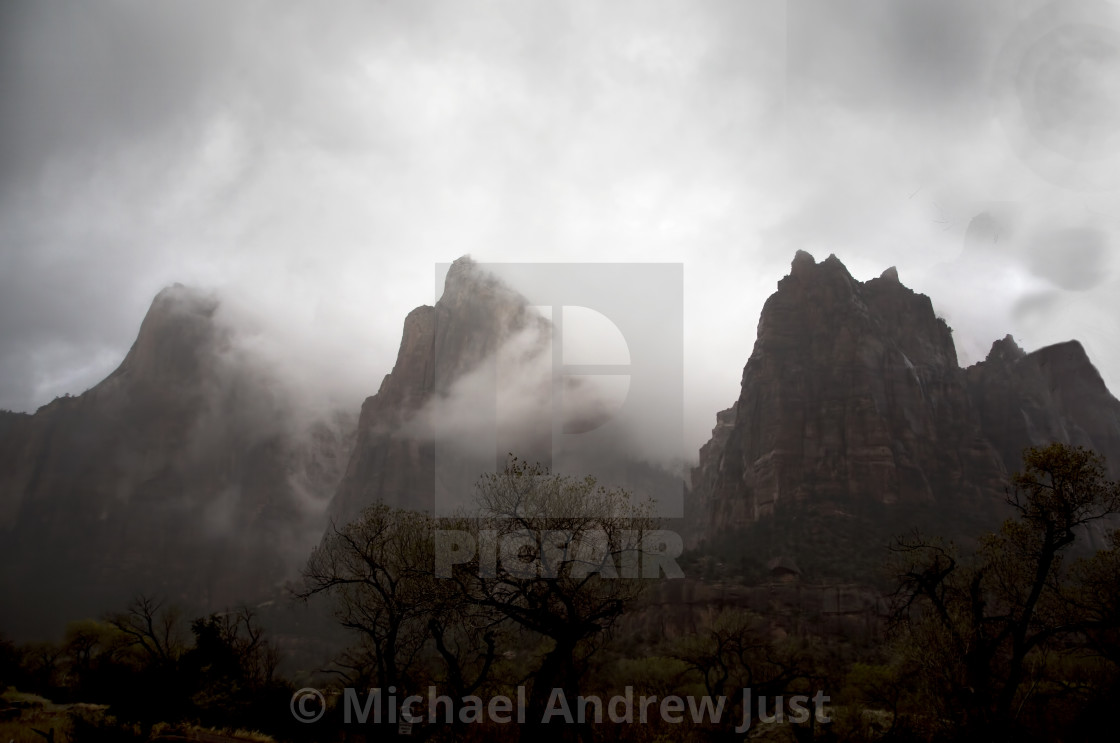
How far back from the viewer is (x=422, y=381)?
14825cm

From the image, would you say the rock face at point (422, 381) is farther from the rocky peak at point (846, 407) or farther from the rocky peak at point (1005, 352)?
the rocky peak at point (1005, 352)

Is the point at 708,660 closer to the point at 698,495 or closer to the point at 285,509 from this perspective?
the point at 698,495

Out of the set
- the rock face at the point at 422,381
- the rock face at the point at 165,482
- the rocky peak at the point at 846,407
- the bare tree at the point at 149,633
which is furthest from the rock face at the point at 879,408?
the rock face at the point at 165,482

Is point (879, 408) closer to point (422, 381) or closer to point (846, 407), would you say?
point (846, 407)

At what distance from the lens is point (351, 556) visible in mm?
26266

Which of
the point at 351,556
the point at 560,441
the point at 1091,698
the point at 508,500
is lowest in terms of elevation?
the point at 1091,698

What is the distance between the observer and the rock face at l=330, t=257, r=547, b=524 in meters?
136

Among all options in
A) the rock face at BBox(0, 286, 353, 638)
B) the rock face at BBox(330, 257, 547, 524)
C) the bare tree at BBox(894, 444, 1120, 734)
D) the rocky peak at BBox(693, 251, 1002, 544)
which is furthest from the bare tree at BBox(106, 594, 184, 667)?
the rock face at BBox(0, 286, 353, 638)

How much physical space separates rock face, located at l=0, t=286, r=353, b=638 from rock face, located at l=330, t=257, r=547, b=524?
27.3 metres

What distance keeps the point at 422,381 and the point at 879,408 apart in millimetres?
97096

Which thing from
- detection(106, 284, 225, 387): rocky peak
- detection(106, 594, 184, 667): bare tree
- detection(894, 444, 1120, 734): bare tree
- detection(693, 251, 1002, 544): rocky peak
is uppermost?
detection(106, 284, 225, 387): rocky peak

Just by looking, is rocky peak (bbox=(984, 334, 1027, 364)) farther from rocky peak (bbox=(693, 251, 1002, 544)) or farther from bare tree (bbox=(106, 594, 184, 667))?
bare tree (bbox=(106, 594, 184, 667))

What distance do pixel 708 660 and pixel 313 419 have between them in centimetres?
17116

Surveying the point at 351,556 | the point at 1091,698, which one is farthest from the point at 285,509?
the point at 1091,698
